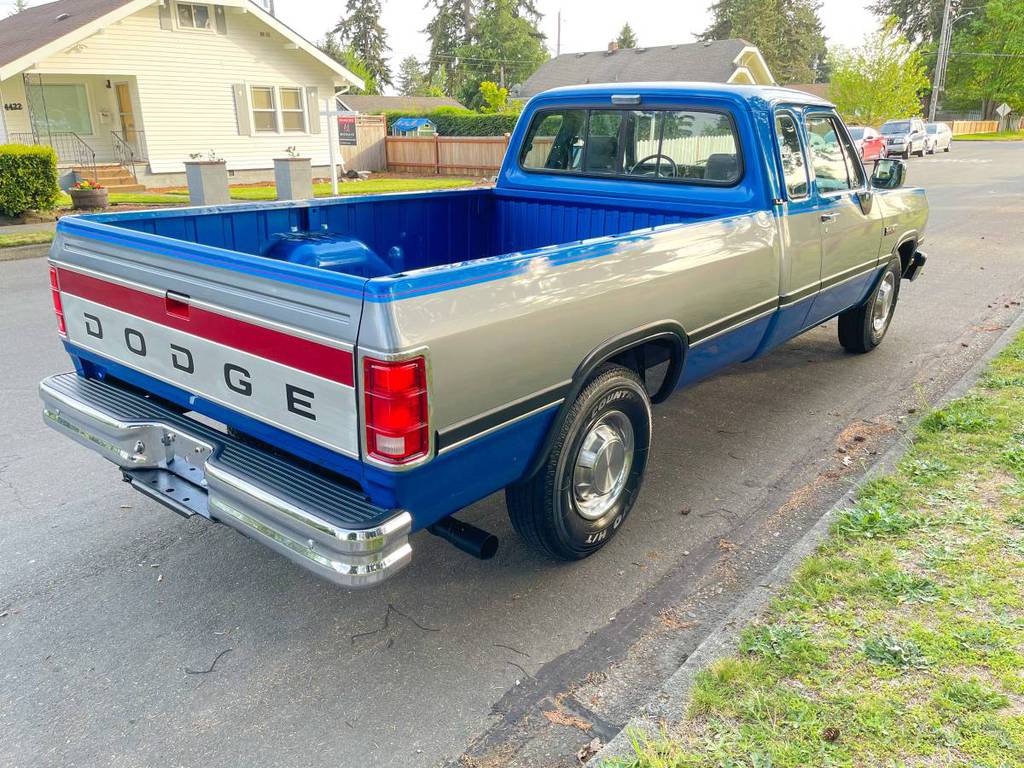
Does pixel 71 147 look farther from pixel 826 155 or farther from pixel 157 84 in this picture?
pixel 826 155

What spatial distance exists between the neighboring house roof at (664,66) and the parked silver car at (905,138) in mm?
6767

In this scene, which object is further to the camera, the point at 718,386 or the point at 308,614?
the point at 718,386

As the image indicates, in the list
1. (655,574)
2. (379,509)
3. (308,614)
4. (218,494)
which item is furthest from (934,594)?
(218,494)

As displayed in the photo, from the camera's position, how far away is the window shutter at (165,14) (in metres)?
20.9

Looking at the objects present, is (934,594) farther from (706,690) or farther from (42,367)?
(42,367)

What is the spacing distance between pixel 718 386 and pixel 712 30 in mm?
83650

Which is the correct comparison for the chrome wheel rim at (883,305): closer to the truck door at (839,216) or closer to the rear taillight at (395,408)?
the truck door at (839,216)

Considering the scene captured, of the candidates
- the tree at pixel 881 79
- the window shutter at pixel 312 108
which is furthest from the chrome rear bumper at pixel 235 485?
the tree at pixel 881 79

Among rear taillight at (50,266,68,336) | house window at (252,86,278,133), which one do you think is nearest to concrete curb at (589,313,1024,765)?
rear taillight at (50,266,68,336)

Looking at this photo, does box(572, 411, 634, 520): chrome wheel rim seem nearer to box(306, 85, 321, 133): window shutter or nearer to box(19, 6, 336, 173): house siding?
box(19, 6, 336, 173): house siding

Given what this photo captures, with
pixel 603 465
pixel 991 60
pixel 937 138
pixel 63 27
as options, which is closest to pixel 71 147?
pixel 63 27

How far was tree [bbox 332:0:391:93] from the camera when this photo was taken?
74812mm

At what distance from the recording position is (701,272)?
3877 millimetres

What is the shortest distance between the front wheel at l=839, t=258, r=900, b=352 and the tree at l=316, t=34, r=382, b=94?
64641mm
